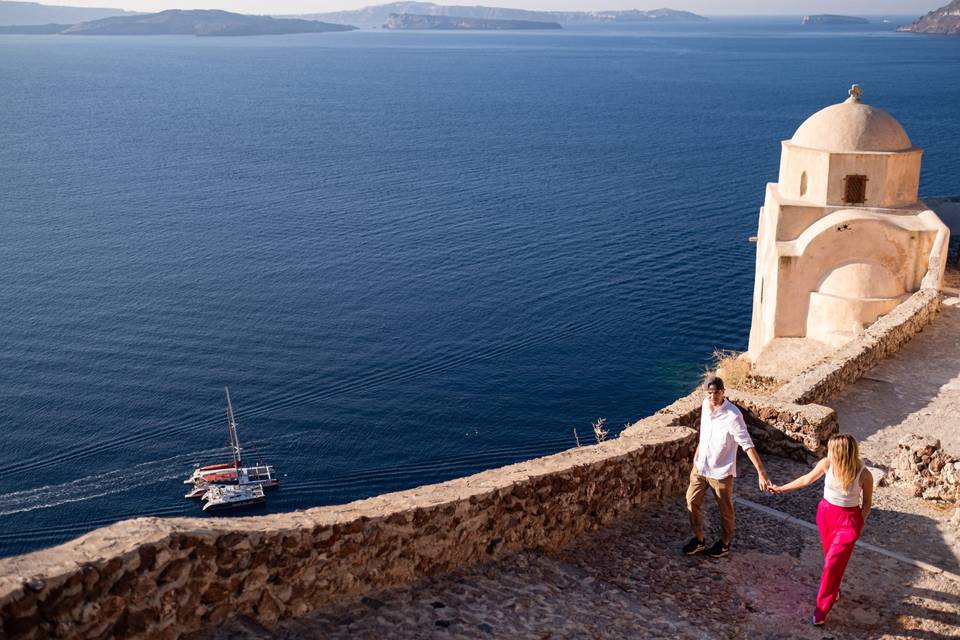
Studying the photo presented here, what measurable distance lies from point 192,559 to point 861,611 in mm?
4282

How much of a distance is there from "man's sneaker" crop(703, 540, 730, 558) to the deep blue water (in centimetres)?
2216

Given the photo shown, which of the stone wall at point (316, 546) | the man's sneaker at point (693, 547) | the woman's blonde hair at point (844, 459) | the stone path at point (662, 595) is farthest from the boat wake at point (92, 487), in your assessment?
the woman's blonde hair at point (844, 459)

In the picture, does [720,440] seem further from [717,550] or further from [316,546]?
[316,546]

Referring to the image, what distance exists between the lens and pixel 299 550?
17.0ft

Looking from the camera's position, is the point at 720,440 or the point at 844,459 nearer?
the point at 844,459

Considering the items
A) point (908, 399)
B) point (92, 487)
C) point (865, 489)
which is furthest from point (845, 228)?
point (92, 487)

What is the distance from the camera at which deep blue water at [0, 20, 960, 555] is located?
3091 centimetres

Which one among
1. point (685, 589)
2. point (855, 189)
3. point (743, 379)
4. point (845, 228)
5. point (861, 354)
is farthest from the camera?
point (855, 189)

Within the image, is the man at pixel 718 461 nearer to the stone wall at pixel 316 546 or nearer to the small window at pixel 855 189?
the stone wall at pixel 316 546

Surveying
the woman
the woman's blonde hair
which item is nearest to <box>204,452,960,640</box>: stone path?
the woman

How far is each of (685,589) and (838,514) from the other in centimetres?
114

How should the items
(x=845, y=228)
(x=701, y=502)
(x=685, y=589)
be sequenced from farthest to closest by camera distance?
(x=845, y=228) < (x=701, y=502) < (x=685, y=589)

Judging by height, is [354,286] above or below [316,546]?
below

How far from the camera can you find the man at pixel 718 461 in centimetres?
648
